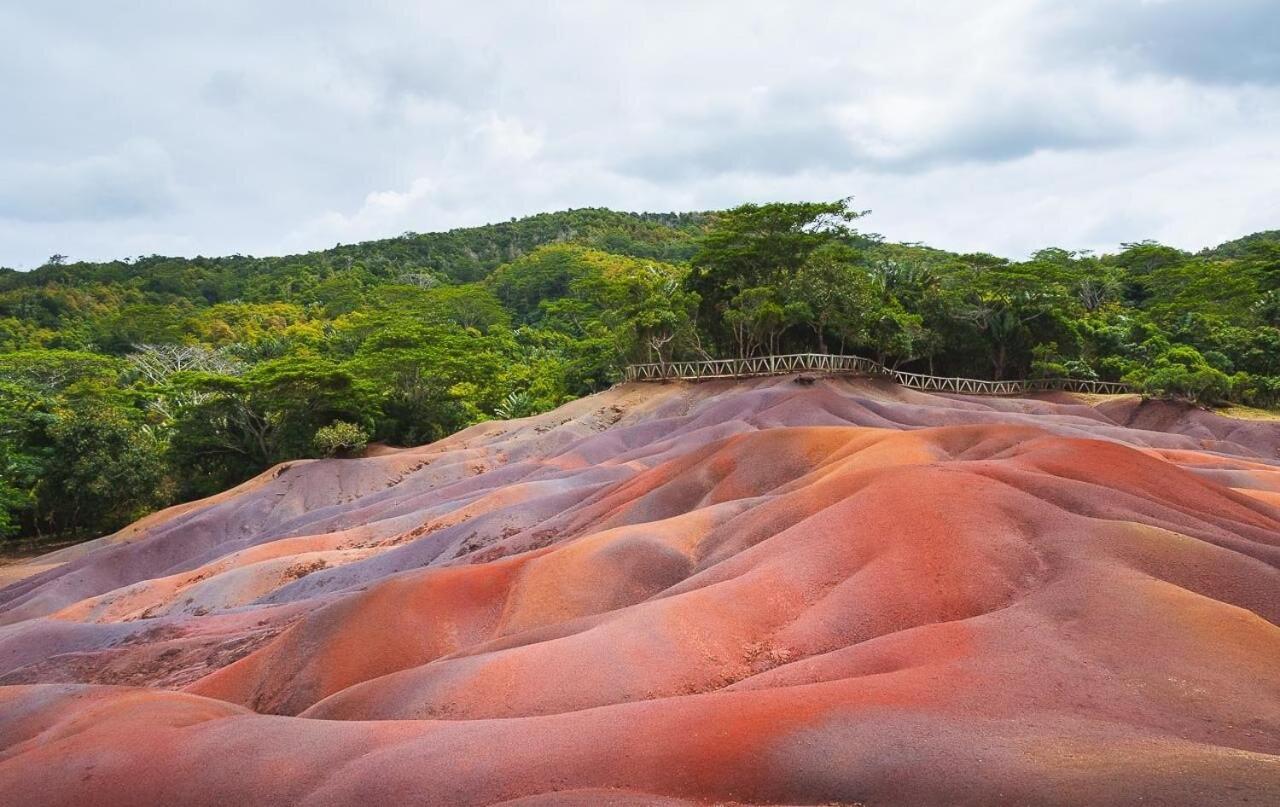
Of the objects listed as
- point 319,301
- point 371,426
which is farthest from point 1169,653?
point 319,301

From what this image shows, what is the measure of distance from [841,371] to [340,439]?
27.7 metres

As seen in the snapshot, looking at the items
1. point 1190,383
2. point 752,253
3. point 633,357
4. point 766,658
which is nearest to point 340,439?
point 633,357

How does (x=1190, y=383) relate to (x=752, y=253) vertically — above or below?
below

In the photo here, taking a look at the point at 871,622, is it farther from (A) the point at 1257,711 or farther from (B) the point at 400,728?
(B) the point at 400,728

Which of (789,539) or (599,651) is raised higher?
(789,539)

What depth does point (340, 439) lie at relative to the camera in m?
44.9

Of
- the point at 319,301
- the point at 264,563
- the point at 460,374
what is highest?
the point at 319,301

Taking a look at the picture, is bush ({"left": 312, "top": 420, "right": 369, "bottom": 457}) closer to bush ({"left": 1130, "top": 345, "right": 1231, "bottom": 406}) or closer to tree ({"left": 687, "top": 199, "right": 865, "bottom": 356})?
tree ({"left": 687, "top": 199, "right": 865, "bottom": 356})

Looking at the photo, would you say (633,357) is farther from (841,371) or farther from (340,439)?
(340,439)

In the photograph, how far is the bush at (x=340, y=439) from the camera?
146 feet

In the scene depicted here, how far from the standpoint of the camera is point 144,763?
33.8 ft

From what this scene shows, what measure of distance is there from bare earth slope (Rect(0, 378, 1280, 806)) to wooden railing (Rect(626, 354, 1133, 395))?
2337 centimetres

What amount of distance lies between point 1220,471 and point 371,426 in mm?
40987

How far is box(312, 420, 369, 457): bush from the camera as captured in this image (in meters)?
44.6
